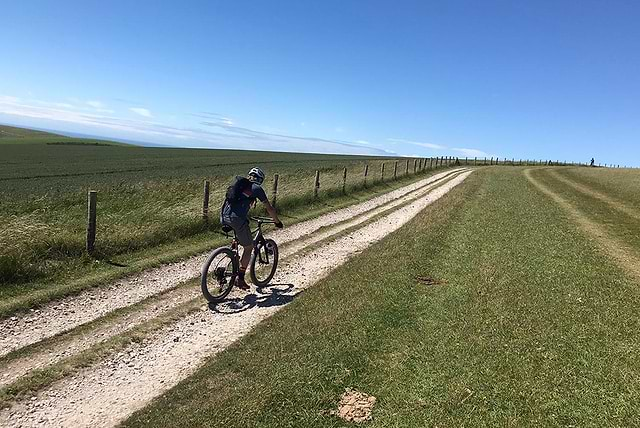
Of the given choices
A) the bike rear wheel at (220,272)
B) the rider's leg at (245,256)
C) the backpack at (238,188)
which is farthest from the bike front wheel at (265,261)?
the backpack at (238,188)

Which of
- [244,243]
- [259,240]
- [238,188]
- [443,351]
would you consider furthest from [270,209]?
[443,351]

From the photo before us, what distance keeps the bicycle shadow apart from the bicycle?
6.8 inches

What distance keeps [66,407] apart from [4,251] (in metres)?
5.49

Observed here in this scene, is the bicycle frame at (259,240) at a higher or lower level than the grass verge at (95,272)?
higher

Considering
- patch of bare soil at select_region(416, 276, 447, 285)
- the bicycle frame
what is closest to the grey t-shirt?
the bicycle frame

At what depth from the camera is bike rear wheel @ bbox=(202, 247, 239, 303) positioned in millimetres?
8242

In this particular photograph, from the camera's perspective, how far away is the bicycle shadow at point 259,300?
8.11m

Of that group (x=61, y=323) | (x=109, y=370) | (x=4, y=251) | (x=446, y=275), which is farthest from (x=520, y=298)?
(x=4, y=251)

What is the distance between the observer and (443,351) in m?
6.07

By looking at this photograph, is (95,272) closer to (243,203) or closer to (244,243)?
(244,243)

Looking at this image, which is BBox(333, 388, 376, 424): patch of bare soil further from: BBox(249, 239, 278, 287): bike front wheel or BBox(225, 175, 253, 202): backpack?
BBox(249, 239, 278, 287): bike front wheel

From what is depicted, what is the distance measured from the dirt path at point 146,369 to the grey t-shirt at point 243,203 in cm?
165

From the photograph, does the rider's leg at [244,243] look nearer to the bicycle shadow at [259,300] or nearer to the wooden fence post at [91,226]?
the bicycle shadow at [259,300]

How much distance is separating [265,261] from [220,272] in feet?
5.05
